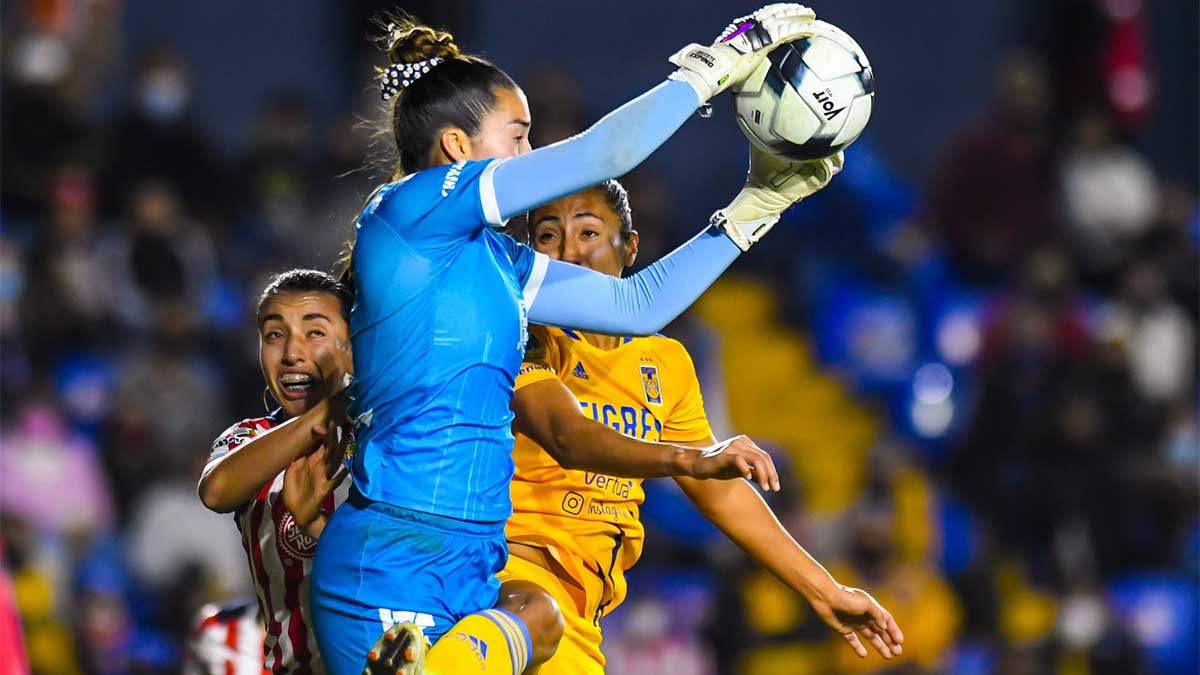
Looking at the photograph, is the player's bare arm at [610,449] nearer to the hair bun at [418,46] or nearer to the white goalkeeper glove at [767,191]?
the white goalkeeper glove at [767,191]

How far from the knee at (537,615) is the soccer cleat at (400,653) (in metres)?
0.31

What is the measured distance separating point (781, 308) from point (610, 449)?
7.27 m

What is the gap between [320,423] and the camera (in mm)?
3797

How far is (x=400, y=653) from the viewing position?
3.34 m

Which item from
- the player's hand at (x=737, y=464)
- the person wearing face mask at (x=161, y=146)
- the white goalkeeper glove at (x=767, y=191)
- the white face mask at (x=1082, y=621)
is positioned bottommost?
the white face mask at (x=1082, y=621)

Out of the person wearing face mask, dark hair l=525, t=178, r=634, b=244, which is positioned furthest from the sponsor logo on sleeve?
the person wearing face mask

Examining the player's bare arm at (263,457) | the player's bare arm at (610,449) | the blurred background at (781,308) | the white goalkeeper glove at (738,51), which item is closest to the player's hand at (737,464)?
the player's bare arm at (610,449)

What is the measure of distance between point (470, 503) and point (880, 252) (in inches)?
289

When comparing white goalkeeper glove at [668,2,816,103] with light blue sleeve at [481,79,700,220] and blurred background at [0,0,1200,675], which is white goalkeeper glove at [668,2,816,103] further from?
blurred background at [0,0,1200,675]

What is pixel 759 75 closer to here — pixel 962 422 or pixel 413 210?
pixel 413 210

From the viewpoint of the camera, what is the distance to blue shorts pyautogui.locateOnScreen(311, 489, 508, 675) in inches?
136

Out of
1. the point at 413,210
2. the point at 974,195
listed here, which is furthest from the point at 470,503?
the point at 974,195

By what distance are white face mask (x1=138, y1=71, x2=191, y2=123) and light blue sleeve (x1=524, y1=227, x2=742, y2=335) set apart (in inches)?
263

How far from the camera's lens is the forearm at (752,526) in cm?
427
